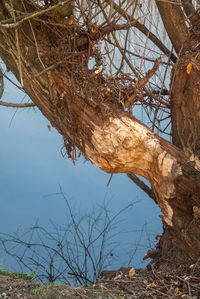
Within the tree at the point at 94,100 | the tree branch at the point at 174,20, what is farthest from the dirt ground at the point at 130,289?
the tree branch at the point at 174,20

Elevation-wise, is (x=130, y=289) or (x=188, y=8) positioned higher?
(x=188, y=8)

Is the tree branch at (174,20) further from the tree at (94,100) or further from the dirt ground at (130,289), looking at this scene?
the dirt ground at (130,289)

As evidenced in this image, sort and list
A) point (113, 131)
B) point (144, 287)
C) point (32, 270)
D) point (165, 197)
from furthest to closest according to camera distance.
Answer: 1. point (32, 270)
2. point (165, 197)
3. point (113, 131)
4. point (144, 287)

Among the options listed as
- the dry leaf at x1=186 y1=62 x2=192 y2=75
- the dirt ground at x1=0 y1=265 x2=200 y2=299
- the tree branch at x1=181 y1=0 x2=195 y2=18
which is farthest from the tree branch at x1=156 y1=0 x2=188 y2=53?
the dirt ground at x1=0 y1=265 x2=200 y2=299

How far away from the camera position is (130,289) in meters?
1.46

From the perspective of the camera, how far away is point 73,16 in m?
1.59

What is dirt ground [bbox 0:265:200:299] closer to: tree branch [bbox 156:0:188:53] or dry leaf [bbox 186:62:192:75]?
dry leaf [bbox 186:62:192:75]

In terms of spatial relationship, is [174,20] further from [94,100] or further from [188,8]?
[94,100]

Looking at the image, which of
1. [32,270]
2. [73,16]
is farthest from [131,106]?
[32,270]

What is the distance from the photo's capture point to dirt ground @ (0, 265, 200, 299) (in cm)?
139

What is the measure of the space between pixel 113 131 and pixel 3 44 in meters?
0.65

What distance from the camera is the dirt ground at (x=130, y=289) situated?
4.58 ft

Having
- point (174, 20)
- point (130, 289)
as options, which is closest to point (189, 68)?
point (174, 20)

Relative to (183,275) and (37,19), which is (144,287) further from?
(37,19)
